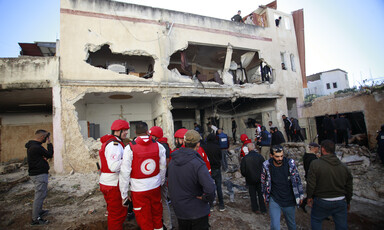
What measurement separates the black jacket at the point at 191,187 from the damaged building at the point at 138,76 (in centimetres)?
685

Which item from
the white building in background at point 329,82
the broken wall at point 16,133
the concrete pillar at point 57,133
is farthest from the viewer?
the white building in background at point 329,82

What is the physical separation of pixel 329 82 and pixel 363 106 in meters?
31.0

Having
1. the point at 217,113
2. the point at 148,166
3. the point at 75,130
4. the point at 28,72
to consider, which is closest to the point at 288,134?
the point at 217,113

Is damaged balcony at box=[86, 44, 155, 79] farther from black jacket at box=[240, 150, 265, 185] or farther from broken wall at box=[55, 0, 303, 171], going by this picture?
black jacket at box=[240, 150, 265, 185]

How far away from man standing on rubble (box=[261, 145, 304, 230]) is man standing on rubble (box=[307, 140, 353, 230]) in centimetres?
22

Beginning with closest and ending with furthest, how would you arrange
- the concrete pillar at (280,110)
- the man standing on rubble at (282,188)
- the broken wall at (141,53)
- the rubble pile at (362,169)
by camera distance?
1. the man standing on rubble at (282,188)
2. the rubble pile at (362,169)
3. the broken wall at (141,53)
4. the concrete pillar at (280,110)

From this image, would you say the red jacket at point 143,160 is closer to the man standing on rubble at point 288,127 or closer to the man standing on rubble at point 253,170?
the man standing on rubble at point 253,170

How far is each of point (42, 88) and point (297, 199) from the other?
9.66 meters

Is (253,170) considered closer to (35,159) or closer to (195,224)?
(195,224)

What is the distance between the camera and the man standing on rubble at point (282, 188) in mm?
2773

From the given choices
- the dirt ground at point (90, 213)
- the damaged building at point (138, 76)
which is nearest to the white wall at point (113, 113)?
the damaged building at point (138, 76)

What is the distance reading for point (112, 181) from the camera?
2.99 meters

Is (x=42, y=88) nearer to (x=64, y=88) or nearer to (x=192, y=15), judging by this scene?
(x=64, y=88)

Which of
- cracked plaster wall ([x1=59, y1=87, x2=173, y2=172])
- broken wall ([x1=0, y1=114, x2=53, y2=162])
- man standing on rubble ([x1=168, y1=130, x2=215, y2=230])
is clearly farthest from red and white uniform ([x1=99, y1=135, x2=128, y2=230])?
broken wall ([x1=0, y1=114, x2=53, y2=162])
